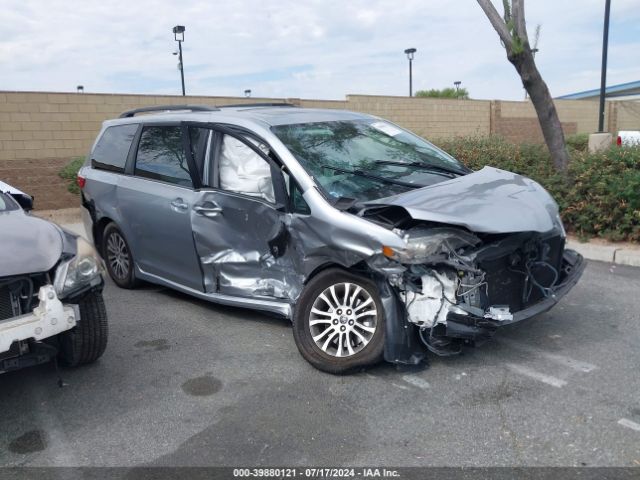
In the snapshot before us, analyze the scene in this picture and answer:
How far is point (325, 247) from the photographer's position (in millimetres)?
4113

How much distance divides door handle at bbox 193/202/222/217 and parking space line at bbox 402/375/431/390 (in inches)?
76.8

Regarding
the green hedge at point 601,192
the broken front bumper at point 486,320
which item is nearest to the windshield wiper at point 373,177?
the broken front bumper at point 486,320

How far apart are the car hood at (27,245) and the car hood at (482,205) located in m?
2.05

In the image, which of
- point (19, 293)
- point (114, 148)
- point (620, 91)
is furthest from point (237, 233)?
point (620, 91)

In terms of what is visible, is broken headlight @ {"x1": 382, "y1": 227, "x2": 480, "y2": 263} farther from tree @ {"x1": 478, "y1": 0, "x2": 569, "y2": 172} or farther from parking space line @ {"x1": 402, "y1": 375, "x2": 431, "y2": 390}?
tree @ {"x1": 478, "y1": 0, "x2": 569, "y2": 172}

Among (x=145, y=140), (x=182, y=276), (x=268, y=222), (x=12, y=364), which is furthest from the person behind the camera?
(x=145, y=140)

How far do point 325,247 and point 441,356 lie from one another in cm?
117

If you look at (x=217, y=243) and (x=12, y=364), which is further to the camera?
(x=217, y=243)

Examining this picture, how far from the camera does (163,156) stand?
5.52m

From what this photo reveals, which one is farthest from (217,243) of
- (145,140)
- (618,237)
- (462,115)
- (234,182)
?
(462,115)

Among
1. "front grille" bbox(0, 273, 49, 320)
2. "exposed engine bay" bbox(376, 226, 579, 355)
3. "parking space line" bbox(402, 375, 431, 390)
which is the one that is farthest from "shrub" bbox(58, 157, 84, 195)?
"exposed engine bay" bbox(376, 226, 579, 355)

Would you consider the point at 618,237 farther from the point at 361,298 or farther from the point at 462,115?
the point at 462,115

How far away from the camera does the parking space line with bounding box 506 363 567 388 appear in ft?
12.8

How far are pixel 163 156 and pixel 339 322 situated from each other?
2.49m
